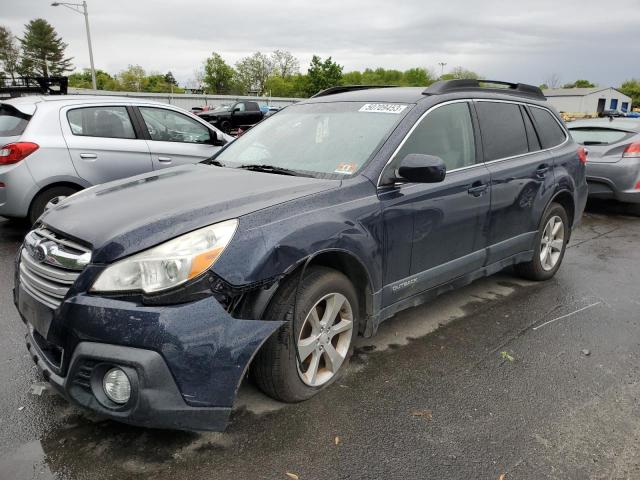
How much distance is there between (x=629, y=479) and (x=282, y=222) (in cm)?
201

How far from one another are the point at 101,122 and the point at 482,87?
442cm

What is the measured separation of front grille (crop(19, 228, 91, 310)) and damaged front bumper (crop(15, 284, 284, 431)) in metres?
0.11

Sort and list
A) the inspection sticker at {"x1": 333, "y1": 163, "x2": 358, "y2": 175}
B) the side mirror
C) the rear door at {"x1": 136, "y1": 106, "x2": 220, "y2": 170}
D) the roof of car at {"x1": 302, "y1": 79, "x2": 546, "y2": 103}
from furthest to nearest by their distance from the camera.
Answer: the rear door at {"x1": 136, "y1": 106, "x2": 220, "y2": 170} < the roof of car at {"x1": 302, "y1": 79, "x2": 546, "y2": 103} < the inspection sticker at {"x1": 333, "y1": 163, "x2": 358, "y2": 175} < the side mirror

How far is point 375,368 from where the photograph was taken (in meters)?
3.33

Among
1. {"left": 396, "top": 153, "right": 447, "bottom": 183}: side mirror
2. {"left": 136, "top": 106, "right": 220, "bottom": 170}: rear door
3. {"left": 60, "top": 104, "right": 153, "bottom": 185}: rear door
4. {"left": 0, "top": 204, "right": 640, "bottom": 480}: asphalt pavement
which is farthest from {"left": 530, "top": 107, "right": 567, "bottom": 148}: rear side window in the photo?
{"left": 60, "top": 104, "right": 153, "bottom": 185}: rear door

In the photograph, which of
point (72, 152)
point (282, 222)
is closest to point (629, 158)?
point (282, 222)

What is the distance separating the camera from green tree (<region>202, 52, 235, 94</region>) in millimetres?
86562

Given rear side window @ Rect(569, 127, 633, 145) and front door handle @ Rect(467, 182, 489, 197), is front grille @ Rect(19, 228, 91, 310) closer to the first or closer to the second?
front door handle @ Rect(467, 182, 489, 197)

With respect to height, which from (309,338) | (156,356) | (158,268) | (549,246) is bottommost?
(549,246)

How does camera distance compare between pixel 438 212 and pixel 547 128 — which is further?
pixel 547 128

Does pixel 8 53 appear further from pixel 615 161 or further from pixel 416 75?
pixel 615 161

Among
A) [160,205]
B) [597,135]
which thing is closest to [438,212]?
[160,205]

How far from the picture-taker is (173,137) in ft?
22.2

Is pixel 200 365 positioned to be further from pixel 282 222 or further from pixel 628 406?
pixel 628 406
